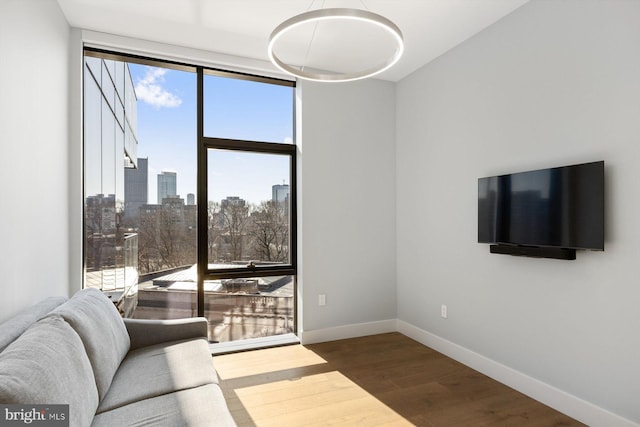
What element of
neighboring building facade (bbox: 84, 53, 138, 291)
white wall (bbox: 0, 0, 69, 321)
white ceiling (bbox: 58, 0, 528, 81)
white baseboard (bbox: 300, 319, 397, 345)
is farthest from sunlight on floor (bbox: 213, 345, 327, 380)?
white ceiling (bbox: 58, 0, 528, 81)

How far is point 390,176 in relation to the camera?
14.1 feet

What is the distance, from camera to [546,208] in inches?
97.7

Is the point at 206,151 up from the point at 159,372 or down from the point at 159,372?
up

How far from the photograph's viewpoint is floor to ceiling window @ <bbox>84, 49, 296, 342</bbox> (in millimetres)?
3318

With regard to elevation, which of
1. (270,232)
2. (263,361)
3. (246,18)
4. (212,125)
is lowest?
(263,361)

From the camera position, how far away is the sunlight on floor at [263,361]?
Result: 3.13m

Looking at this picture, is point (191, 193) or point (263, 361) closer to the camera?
point (263, 361)

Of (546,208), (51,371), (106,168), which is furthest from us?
(106,168)

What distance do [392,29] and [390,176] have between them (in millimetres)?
2339

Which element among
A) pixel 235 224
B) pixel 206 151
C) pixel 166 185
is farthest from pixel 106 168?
pixel 235 224

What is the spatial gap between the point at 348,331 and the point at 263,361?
1.08m

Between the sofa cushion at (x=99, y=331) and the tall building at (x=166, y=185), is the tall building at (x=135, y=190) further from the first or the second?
the sofa cushion at (x=99, y=331)

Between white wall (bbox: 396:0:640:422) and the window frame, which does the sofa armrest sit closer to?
the window frame

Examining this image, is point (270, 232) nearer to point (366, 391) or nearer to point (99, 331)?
point (366, 391)
